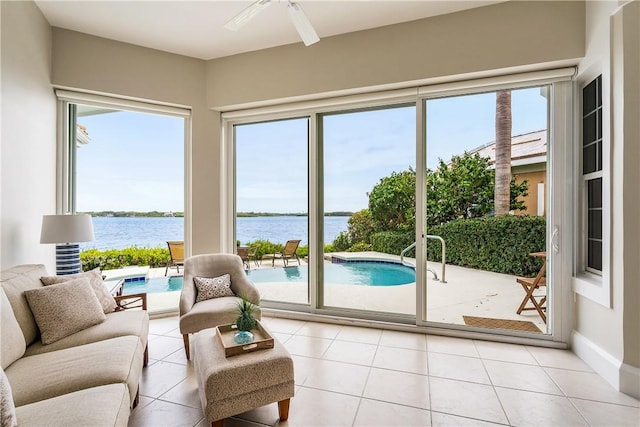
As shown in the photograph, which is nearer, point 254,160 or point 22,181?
point 22,181

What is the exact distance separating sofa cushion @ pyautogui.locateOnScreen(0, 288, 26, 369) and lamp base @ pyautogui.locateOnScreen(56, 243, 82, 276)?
109 cm

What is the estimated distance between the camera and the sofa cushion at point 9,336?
66.9 inches

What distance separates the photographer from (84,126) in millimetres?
3652

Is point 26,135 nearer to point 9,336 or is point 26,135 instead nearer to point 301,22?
point 9,336

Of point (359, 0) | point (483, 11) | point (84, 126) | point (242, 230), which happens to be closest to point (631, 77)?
point (483, 11)

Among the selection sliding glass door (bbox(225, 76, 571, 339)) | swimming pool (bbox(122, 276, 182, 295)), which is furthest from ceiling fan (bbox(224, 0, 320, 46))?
swimming pool (bbox(122, 276, 182, 295))

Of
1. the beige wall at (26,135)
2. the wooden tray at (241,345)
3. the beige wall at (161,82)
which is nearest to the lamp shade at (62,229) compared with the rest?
the beige wall at (26,135)

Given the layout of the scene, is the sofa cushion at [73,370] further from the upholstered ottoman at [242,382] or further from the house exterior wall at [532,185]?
the house exterior wall at [532,185]

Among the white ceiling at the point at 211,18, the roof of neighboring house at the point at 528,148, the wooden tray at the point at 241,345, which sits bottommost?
the wooden tray at the point at 241,345

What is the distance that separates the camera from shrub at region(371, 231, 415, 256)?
352cm

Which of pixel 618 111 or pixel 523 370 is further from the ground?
pixel 618 111

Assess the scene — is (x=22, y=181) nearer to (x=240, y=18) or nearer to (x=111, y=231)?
(x=111, y=231)

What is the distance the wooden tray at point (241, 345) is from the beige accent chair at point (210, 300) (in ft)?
1.59

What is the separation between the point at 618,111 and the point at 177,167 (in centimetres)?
441
